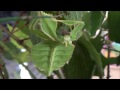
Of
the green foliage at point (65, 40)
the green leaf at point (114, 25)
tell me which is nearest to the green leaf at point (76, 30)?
the green foliage at point (65, 40)

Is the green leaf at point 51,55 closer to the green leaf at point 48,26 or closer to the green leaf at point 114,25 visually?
the green leaf at point 48,26

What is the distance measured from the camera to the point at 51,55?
23cm

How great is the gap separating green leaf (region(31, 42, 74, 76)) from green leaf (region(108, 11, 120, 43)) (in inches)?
5.9

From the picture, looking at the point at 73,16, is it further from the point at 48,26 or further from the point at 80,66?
the point at 80,66

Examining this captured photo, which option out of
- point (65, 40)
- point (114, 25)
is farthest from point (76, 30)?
point (114, 25)

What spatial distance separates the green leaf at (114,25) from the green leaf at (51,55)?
0.49 feet

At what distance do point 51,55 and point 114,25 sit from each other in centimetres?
18

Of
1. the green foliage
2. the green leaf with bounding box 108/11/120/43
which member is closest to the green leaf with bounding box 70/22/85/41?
the green foliage

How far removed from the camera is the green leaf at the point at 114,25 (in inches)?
14.4

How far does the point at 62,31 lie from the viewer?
12.0 inches

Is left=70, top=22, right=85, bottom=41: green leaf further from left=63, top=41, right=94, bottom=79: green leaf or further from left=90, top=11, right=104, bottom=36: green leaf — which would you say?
left=63, top=41, right=94, bottom=79: green leaf

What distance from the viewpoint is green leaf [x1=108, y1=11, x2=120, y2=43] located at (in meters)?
0.37
